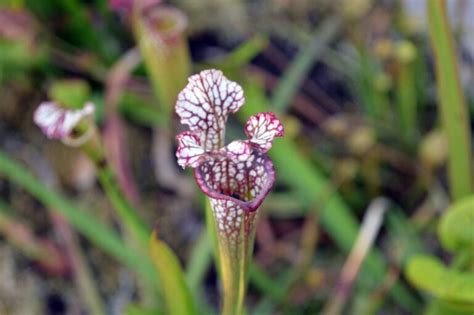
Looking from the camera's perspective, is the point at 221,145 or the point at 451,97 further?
the point at 451,97

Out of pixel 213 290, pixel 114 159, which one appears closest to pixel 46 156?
pixel 114 159

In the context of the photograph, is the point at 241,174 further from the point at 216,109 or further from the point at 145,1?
the point at 145,1

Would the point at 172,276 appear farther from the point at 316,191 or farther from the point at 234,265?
the point at 316,191

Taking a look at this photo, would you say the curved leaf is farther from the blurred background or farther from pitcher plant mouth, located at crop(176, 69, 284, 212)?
the blurred background

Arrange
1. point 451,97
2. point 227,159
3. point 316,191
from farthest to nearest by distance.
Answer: point 316,191
point 451,97
point 227,159

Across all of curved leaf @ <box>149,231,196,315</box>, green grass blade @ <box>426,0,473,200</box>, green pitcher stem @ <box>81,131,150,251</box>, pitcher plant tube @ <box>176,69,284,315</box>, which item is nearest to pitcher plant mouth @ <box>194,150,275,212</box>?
pitcher plant tube @ <box>176,69,284,315</box>

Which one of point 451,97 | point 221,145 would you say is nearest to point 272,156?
point 451,97
